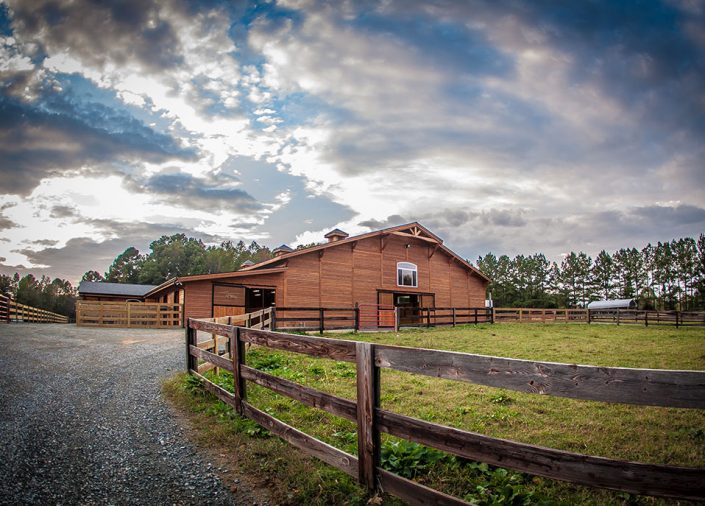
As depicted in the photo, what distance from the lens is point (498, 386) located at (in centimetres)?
250

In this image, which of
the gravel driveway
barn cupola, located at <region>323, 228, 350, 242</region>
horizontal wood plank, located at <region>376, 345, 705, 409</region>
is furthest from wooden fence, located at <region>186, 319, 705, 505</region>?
barn cupola, located at <region>323, 228, 350, 242</region>

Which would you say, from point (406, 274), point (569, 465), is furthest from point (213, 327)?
point (406, 274)

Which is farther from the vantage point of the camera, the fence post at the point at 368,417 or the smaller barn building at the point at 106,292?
the smaller barn building at the point at 106,292

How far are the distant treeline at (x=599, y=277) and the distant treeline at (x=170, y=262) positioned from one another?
54257 millimetres

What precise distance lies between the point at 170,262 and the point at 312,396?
2977 inches

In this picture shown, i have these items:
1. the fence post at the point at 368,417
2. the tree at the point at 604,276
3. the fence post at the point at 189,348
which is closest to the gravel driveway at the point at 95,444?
the fence post at the point at 189,348

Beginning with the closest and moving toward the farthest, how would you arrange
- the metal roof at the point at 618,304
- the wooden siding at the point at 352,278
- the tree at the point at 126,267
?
the wooden siding at the point at 352,278 → the metal roof at the point at 618,304 → the tree at the point at 126,267

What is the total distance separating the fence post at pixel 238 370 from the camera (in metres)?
5.19

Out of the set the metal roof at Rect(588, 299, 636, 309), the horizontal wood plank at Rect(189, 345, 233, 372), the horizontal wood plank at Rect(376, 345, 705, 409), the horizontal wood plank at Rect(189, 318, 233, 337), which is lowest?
the metal roof at Rect(588, 299, 636, 309)

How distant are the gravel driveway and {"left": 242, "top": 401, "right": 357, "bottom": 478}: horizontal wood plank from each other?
0.71 metres

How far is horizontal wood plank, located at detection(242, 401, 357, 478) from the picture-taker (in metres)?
3.35

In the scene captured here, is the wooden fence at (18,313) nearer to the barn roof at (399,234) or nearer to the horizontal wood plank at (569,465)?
the barn roof at (399,234)

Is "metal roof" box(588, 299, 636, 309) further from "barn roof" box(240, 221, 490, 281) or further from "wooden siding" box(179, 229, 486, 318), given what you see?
"barn roof" box(240, 221, 490, 281)

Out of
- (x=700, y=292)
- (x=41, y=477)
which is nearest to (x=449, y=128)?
(x=41, y=477)
